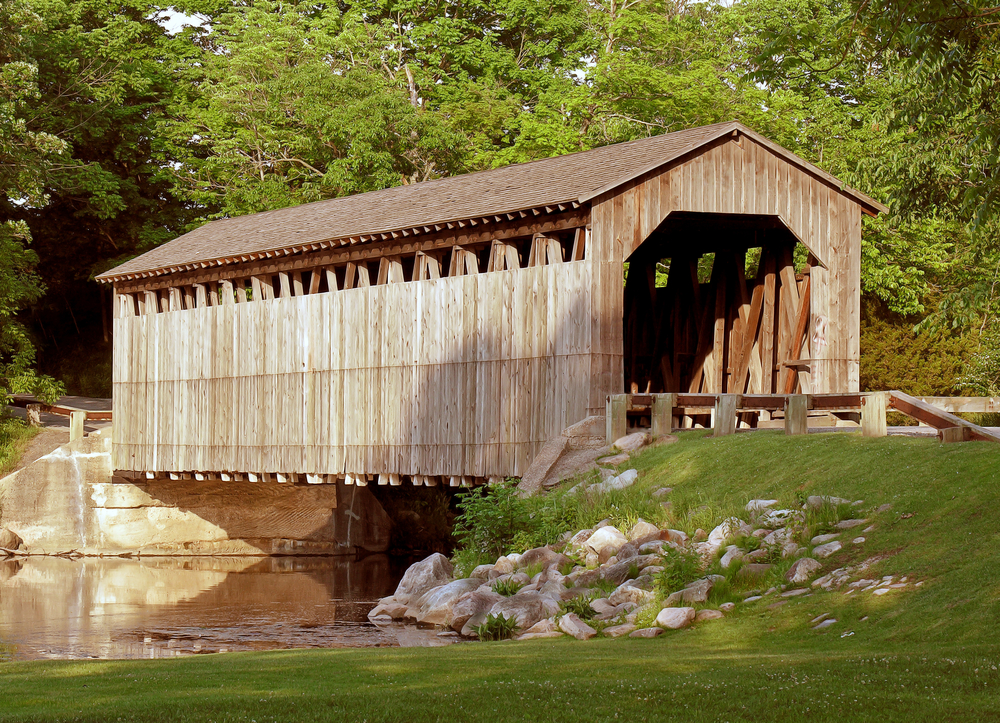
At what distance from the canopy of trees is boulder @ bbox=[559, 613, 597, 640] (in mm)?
9692

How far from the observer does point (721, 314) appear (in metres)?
22.4

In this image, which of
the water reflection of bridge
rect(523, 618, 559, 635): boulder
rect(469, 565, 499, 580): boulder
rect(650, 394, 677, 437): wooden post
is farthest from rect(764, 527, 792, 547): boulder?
the water reflection of bridge

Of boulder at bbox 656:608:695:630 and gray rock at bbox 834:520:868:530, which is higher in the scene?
gray rock at bbox 834:520:868:530

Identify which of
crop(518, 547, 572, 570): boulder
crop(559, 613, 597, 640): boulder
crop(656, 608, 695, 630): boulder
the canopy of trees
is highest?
the canopy of trees

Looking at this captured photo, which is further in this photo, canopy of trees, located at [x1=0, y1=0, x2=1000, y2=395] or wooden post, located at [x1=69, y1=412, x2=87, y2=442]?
wooden post, located at [x1=69, y1=412, x2=87, y2=442]

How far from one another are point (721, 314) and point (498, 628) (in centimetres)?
1136

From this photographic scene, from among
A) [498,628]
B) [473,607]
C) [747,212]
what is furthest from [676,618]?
[747,212]

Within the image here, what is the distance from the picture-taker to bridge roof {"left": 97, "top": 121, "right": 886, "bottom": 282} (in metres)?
18.2

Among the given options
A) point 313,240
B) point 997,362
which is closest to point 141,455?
point 313,240

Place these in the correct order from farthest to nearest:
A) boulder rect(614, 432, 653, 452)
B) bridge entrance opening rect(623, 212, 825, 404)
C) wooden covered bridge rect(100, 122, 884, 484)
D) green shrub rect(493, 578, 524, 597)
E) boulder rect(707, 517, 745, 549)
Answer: bridge entrance opening rect(623, 212, 825, 404), wooden covered bridge rect(100, 122, 884, 484), boulder rect(614, 432, 653, 452), green shrub rect(493, 578, 524, 597), boulder rect(707, 517, 745, 549)

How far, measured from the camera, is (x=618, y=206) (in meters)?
17.7

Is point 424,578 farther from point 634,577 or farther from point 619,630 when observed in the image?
point 619,630

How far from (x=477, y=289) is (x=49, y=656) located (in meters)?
8.41

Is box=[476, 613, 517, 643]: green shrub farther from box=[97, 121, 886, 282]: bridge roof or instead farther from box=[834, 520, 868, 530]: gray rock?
box=[97, 121, 886, 282]: bridge roof
